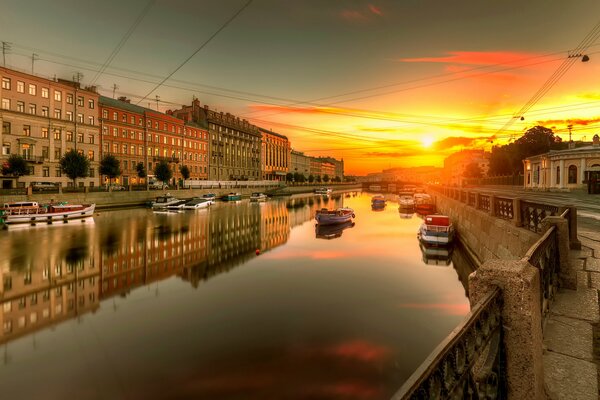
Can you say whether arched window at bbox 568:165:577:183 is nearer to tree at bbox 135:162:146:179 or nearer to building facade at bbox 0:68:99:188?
tree at bbox 135:162:146:179

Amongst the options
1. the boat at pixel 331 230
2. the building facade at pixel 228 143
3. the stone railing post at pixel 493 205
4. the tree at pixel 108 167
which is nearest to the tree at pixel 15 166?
the tree at pixel 108 167

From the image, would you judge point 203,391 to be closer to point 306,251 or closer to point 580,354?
point 580,354

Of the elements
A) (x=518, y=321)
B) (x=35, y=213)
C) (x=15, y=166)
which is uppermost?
(x=15, y=166)

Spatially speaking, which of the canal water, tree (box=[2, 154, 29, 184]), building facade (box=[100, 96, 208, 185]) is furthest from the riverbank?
the canal water

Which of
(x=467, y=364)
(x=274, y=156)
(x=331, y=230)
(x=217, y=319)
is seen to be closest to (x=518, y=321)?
(x=467, y=364)

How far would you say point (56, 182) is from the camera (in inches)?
2210

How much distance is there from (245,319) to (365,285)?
7848 mm

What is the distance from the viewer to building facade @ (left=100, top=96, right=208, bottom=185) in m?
70.6

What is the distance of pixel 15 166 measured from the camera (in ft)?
157

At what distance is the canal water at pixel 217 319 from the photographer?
9.08 meters

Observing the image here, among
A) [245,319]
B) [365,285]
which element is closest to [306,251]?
[365,285]

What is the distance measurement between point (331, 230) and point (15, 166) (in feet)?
161

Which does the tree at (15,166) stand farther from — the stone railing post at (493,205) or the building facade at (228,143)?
the stone railing post at (493,205)

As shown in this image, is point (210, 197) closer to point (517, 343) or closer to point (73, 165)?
point (73, 165)
